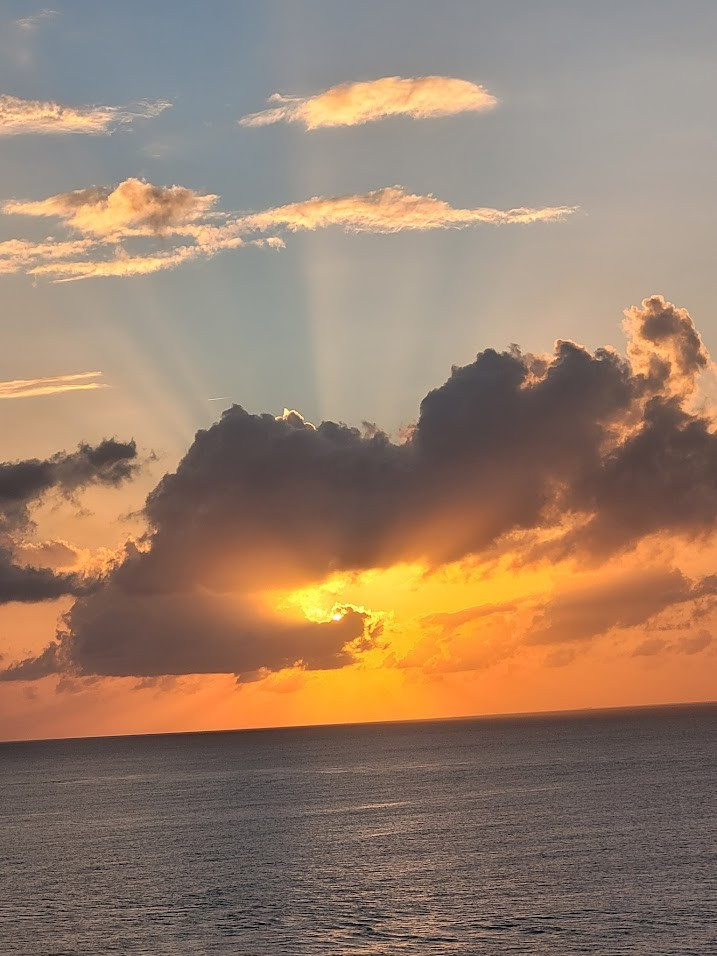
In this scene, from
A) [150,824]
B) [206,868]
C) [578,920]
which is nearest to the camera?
[578,920]

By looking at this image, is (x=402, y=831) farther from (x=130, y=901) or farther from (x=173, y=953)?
(x=173, y=953)

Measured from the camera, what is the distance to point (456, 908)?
347 ft

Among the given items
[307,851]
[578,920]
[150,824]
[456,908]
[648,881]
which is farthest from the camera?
[150,824]

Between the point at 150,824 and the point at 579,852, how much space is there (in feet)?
283

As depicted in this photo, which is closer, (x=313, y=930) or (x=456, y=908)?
(x=313, y=930)

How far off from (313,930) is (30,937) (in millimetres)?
25431

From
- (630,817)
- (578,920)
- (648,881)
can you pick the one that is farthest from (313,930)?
(630,817)

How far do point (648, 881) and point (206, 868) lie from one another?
2088 inches

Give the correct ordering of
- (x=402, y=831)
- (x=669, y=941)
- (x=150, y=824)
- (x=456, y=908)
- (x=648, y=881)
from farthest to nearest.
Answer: (x=150, y=824), (x=402, y=831), (x=648, y=881), (x=456, y=908), (x=669, y=941)

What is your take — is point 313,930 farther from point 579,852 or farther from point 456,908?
point 579,852

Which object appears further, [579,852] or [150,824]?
[150,824]

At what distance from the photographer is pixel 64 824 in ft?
654

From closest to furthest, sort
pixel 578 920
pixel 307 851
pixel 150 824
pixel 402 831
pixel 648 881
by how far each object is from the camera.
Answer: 1. pixel 578 920
2. pixel 648 881
3. pixel 307 851
4. pixel 402 831
5. pixel 150 824

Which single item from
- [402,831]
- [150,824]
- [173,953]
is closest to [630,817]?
[402,831]
